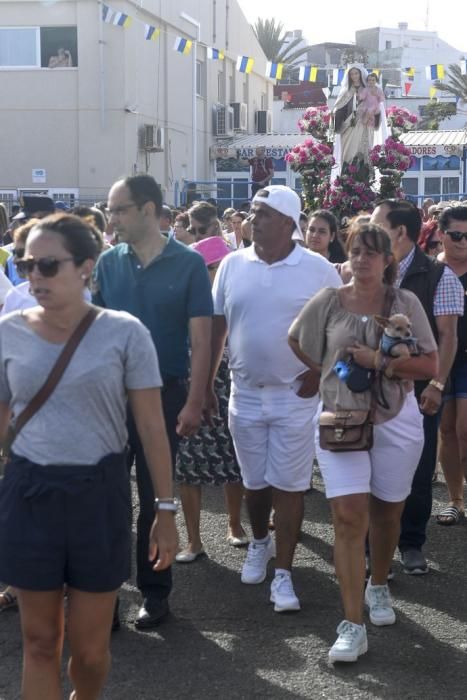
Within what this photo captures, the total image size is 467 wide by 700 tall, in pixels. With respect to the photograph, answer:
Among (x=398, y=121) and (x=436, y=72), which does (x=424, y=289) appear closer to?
(x=398, y=121)

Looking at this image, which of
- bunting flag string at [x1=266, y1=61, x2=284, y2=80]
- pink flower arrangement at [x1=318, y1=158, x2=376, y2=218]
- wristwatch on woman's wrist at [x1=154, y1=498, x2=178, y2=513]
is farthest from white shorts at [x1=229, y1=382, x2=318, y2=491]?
bunting flag string at [x1=266, y1=61, x2=284, y2=80]

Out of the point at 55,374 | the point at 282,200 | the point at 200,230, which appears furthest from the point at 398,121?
the point at 55,374

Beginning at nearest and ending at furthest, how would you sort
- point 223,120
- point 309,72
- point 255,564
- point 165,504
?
1. point 165,504
2. point 255,564
3. point 309,72
4. point 223,120

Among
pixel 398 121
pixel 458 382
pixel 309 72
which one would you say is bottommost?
pixel 458 382

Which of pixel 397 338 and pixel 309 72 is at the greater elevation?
pixel 309 72

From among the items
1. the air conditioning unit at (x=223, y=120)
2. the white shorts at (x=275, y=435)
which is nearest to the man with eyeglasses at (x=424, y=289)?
the white shorts at (x=275, y=435)

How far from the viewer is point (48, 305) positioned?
3.60 m

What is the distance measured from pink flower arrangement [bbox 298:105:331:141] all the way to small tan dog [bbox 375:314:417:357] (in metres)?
8.34

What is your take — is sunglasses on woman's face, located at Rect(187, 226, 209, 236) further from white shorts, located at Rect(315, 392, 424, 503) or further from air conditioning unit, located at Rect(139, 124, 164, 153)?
air conditioning unit, located at Rect(139, 124, 164, 153)

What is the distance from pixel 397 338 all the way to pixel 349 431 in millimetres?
478

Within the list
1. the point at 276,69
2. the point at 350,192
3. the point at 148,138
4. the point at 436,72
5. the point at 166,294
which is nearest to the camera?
the point at 166,294

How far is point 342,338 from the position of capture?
4965mm

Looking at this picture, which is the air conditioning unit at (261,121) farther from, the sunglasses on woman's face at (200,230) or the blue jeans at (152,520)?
the blue jeans at (152,520)

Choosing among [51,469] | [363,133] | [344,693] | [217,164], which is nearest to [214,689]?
[344,693]
